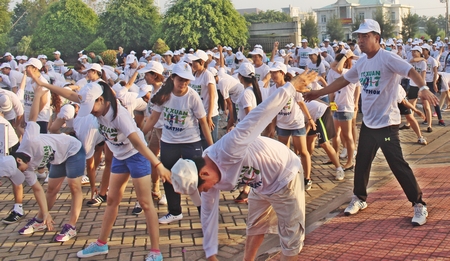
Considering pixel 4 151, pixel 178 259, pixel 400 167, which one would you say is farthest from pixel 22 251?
pixel 400 167

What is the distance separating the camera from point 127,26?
47.2m

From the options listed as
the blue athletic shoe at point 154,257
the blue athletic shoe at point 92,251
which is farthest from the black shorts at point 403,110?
the blue athletic shoe at point 92,251

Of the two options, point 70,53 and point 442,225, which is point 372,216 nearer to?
point 442,225

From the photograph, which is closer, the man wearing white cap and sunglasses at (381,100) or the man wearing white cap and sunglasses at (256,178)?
the man wearing white cap and sunglasses at (256,178)

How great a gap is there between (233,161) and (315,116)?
15.7ft

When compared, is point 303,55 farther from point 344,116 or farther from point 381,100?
point 381,100

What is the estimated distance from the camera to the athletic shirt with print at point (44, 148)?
5.91 m

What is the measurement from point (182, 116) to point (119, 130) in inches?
41.4

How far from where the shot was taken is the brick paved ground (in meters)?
5.51

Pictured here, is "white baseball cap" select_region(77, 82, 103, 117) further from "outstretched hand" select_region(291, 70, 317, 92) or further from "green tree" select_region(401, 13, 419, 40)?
"green tree" select_region(401, 13, 419, 40)

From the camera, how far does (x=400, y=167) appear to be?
18.9ft

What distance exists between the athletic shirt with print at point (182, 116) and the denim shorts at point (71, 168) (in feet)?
3.21

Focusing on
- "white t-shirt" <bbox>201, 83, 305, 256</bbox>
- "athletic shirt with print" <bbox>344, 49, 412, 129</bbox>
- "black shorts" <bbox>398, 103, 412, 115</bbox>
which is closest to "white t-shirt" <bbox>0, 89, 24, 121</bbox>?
"athletic shirt with print" <bbox>344, 49, 412, 129</bbox>

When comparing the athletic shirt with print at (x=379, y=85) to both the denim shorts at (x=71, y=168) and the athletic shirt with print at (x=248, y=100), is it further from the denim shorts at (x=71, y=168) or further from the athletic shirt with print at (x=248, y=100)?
the denim shorts at (x=71, y=168)
